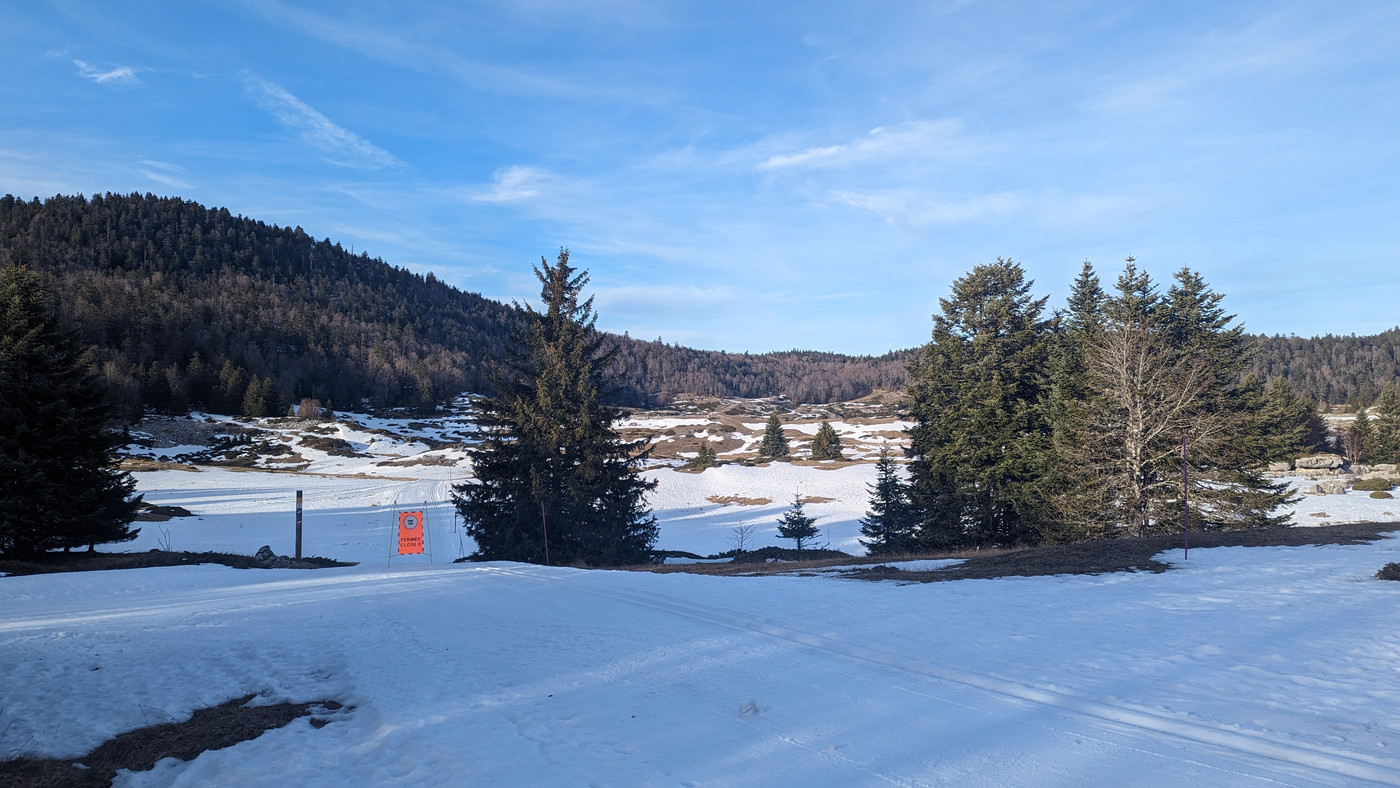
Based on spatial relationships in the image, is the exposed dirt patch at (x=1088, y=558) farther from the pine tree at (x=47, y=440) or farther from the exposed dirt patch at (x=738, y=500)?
the exposed dirt patch at (x=738, y=500)

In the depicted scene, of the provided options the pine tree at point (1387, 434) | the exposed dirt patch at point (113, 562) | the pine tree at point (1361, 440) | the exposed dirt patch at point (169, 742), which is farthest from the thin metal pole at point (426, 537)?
the pine tree at point (1361, 440)

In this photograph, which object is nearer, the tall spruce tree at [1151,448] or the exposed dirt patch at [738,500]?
the tall spruce tree at [1151,448]

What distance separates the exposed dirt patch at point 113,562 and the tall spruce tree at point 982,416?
21234 millimetres

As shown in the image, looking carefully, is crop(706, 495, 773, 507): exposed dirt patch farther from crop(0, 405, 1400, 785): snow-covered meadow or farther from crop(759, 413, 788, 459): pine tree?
crop(0, 405, 1400, 785): snow-covered meadow

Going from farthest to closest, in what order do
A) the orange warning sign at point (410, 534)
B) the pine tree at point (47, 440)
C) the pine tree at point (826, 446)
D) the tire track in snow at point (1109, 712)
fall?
the pine tree at point (826, 446) < the orange warning sign at point (410, 534) < the pine tree at point (47, 440) < the tire track in snow at point (1109, 712)

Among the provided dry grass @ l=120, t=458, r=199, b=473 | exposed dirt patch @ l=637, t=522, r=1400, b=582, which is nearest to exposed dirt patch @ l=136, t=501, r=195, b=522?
dry grass @ l=120, t=458, r=199, b=473

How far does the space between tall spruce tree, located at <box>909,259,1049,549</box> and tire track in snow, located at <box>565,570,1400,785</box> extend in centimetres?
1860

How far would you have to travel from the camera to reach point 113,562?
17.2 m

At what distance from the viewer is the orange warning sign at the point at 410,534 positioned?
2286cm

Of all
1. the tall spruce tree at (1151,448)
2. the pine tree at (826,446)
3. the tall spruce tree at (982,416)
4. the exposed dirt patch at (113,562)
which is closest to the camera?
the exposed dirt patch at (113,562)

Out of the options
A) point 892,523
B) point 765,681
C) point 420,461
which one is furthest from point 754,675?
point 420,461

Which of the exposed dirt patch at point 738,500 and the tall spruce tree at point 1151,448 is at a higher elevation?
the tall spruce tree at point 1151,448

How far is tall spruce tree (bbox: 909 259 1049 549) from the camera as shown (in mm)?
24672

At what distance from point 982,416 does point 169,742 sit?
2447 centimetres
